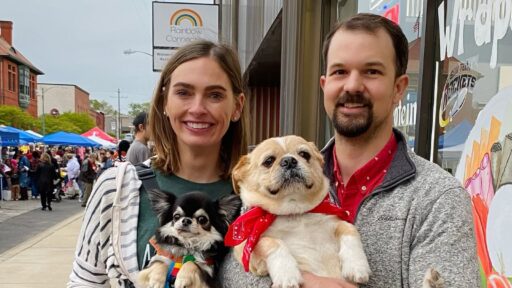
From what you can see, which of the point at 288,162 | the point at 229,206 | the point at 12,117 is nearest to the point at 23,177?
the point at 229,206

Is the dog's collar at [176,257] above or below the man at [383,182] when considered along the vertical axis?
below

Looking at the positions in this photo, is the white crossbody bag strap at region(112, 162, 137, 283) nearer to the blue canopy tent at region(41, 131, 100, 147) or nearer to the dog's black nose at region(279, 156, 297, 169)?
the dog's black nose at region(279, 156, 297, 169)

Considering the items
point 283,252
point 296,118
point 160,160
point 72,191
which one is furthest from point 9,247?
point 72,191

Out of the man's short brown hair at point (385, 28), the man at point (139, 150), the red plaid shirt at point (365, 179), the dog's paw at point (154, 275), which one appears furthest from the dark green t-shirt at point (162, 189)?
the man at point (139, 150)

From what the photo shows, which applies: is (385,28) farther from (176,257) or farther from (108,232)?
(108,232)

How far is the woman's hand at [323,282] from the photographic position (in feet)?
5.40

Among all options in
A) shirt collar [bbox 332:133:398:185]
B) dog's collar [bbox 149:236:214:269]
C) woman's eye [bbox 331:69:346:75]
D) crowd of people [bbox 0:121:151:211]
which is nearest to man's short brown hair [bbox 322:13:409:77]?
woman's eye [bbox 331:69:346:75]

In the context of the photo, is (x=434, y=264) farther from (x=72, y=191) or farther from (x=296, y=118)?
(x=72, y=191)

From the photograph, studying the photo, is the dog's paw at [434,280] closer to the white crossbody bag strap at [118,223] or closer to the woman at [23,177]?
the white crossbody bag strap at [118,223]

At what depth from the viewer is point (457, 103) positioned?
10.5 ft

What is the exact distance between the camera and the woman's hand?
1.64m

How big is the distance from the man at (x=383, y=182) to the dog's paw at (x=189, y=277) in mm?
133

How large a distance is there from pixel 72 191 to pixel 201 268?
20530 millimetres

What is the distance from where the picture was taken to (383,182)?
1828 millimetres
